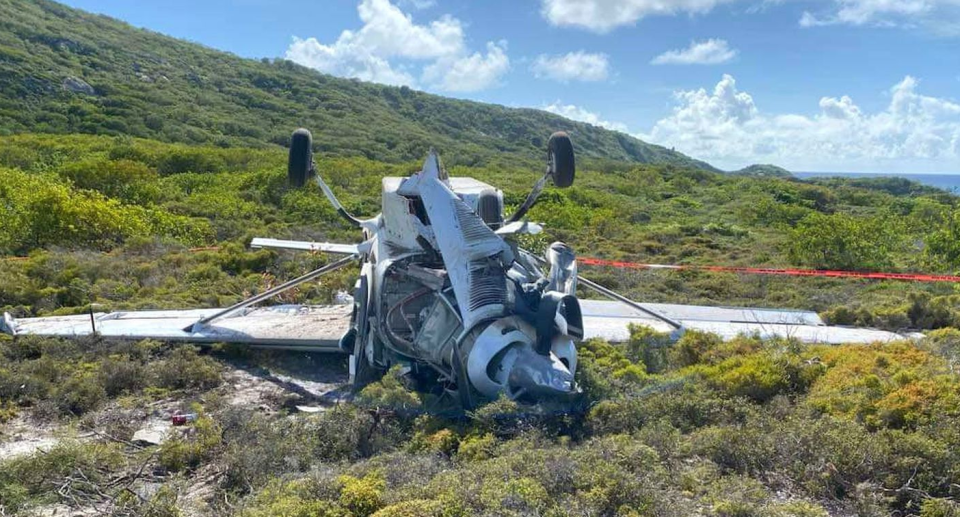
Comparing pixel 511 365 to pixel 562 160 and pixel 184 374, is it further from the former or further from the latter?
pixel 184 374

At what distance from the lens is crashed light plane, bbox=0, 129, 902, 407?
668 centimetres

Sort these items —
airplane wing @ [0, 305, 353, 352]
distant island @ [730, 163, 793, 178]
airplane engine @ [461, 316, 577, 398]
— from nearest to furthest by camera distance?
airplane engine @ [461, 316, 577, 398], airplane wing @ [0, 305, 353, 352], distant island @ [730, 163, 793, 178]

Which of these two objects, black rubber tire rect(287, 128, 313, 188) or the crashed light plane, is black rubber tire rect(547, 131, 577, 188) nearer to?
the crashed light plane

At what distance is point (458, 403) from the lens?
6.98 meters

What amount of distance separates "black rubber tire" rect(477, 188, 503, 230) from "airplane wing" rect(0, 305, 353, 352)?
297 centimetres

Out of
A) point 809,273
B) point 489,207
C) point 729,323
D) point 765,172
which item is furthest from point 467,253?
point 765,172

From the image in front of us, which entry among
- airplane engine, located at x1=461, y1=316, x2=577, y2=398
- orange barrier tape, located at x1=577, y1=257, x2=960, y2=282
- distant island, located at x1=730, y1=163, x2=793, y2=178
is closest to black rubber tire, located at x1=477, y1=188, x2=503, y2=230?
airplane engine, located at x1=461, y1=316, x2=577, y2=398

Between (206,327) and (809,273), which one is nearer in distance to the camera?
(206,327)

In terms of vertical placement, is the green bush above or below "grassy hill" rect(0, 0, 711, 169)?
below

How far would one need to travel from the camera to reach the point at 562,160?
29.4 feet

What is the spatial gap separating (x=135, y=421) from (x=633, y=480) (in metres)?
5.98

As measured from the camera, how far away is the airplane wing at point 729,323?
1070 cm

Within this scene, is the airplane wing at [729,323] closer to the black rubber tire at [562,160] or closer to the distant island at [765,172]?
the black rubber tire at [562,160]

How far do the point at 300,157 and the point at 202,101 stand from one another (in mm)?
66052
